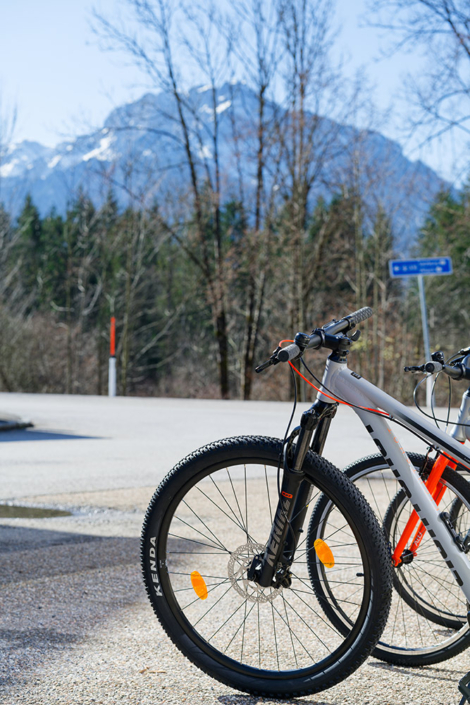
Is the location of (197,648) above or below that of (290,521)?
below

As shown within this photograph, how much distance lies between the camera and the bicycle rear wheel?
2971 mm

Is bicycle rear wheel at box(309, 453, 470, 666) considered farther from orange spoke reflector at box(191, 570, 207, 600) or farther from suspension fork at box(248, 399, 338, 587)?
orange spoke reflector at box(191, 570, 207, 600)

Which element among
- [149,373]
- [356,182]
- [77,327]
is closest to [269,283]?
[356,182]

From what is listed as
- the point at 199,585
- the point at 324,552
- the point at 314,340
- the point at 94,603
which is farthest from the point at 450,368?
the point at 94,603

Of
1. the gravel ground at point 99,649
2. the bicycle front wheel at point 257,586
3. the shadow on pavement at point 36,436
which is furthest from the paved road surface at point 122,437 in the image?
the bicycle front wheel at point 257,586

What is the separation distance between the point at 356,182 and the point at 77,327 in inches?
649

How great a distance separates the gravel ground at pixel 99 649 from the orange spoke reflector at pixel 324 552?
44 cm

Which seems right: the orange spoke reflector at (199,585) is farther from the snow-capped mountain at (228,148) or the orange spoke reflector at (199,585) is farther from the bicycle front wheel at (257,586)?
the snow-capped mountain at (228,148)

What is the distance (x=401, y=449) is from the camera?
8.59ft

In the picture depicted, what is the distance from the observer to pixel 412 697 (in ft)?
→ 8.83

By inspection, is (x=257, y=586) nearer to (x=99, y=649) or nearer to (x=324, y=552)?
(x=324, y=552)

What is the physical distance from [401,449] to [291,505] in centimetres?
42

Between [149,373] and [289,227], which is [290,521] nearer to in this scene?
[289,227]

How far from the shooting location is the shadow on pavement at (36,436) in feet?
35.8
